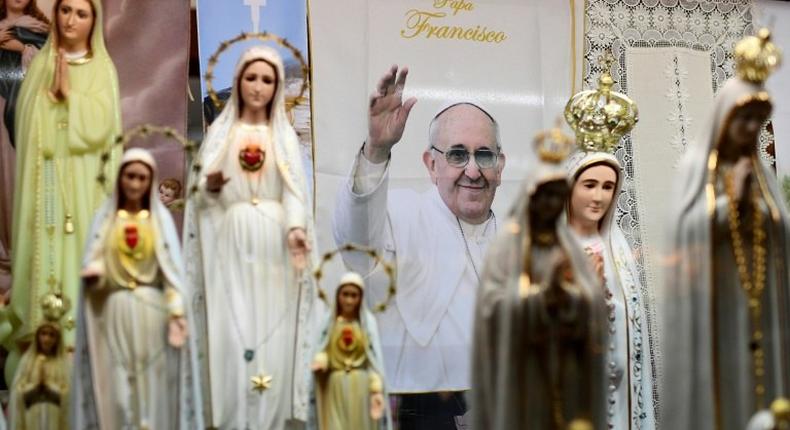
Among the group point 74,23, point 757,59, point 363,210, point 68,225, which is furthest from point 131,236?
point 363,210

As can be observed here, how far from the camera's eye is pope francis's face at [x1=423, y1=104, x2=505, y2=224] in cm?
920

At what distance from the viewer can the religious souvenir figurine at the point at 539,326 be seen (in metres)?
4.99

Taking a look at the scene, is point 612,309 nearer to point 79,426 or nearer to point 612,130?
point 612,130

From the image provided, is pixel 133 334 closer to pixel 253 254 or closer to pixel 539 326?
pixel 253 254

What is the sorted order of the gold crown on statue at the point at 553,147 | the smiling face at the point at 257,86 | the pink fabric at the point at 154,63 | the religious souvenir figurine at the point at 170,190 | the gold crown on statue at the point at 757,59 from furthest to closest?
Result: the pink fabric at the point at 154,63, the religious souvenir figurine at the point at 170,190, the smiling face at the point at 257,86, the gold crown on statue at the point at 757,59, the gold crown on statue at the point at 553,147

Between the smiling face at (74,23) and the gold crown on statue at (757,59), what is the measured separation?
11.6 feet

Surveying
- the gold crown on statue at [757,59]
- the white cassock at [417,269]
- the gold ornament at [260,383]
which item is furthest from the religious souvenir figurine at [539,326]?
the white cassock at [417,269]

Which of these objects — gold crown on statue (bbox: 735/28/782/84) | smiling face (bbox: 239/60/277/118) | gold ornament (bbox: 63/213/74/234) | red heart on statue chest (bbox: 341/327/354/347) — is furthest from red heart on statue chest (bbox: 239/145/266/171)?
gold crown on statue (bbox: 735/28/782/84)

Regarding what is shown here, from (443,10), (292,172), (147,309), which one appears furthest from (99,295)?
(443,10)

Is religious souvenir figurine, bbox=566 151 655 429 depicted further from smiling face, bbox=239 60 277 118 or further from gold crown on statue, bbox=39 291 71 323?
gold crown on statue, bbox=39 291 71 323

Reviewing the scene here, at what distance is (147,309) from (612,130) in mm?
3274

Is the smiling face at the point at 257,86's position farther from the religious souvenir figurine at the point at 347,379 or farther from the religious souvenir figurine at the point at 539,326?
the religious souvenir figurine at the point at 539,326

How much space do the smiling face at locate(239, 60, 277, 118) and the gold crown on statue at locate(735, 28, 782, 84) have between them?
228 centimetres

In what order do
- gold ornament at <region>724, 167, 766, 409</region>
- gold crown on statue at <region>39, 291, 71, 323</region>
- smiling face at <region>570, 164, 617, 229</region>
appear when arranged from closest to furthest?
gold ornament at <region>724, 167, 766, 409</region>, gold crown on statue at <region>39, 291, 71, 323</region>, smiling face at <region>570, 164, 617, 229</region>
